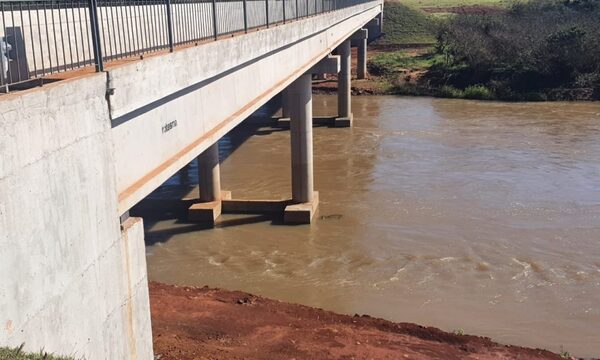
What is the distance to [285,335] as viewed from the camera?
1103 cm

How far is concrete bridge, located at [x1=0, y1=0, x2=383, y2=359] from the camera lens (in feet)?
15.9

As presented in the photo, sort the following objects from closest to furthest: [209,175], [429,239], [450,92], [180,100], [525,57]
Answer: [180,100]
[429,239]
[209,175]
[450,92]
[525,57]

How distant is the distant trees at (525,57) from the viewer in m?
41.8

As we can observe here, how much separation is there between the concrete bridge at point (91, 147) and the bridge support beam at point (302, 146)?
836 cm

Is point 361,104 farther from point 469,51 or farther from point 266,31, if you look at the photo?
point 266,31

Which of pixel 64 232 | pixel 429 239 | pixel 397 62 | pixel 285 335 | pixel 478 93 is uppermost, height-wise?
pixel 64 232

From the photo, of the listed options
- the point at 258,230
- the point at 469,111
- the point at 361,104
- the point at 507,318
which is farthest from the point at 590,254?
the point at 361,104

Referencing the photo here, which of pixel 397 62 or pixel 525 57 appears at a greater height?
pixel 525 57

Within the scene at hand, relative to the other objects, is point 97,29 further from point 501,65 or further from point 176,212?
point 501,65

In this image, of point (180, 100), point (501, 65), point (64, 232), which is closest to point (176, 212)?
point (180, 100)

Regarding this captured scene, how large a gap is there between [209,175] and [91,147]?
1329 cm

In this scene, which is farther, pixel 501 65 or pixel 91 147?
pixel 501 65

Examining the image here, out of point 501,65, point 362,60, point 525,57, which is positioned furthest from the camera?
point 362,60

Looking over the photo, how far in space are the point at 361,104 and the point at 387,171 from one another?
17.3 meters
